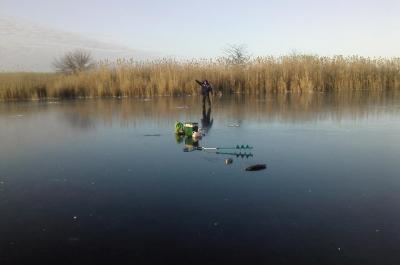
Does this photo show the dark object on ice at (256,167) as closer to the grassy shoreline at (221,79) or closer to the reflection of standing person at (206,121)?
the reflection of standing person at (206,121)

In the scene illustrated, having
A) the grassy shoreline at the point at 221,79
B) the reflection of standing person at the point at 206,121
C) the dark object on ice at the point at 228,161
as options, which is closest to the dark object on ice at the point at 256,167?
the dark object on ice at the point at 228,161

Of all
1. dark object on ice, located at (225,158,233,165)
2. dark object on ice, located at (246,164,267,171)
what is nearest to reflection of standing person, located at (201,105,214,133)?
dark object on ice, located at (225,158,233,165)

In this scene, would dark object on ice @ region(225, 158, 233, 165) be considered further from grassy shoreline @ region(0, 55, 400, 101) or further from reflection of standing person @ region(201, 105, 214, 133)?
grassy shoreline @ region(0, 55, 400, 101)

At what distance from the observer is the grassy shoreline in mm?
22000

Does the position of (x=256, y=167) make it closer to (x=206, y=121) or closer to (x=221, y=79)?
(x=206, y=121)

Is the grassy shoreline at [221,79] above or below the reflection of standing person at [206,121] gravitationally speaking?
above

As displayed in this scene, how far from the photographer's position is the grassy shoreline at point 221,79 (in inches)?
866

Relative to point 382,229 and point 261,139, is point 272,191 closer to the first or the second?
point 382,229

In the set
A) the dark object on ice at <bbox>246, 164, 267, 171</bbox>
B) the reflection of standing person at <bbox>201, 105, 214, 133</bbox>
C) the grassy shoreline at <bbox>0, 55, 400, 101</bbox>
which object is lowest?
the dark object on ice at <bbox>246, 164, 267, 171</bbox>

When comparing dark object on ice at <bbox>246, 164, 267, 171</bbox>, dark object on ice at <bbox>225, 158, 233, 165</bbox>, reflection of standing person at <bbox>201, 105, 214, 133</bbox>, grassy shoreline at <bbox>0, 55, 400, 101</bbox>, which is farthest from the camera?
grassy shoreline at <bbox>0, 55, 400, 101</bbox>

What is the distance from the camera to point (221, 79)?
22.8 m

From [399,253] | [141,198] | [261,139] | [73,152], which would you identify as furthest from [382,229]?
[73,152]

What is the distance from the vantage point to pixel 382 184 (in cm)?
500

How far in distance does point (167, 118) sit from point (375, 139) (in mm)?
6144
